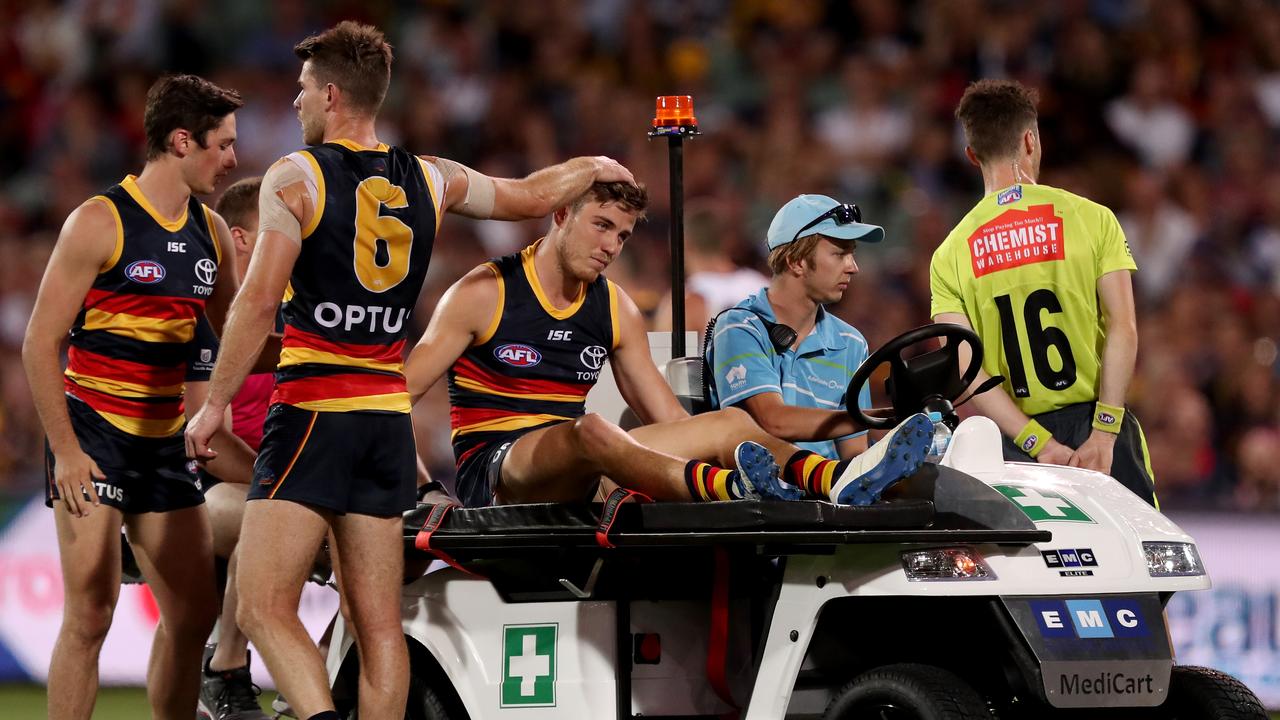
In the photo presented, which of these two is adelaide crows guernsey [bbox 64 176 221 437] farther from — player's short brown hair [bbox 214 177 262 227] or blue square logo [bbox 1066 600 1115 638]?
blue square logo [bbox 1066 600 1115 638]

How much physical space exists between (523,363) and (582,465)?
76cm

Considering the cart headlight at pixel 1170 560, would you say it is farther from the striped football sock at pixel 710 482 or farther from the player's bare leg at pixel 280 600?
the player's bare leg at pixel 280 600

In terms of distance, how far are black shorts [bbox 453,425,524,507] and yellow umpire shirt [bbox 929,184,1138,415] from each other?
1.67 m

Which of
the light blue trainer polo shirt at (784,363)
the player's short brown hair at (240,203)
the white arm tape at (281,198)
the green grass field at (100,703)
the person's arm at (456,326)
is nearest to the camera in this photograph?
the white arm tape at (281,198)

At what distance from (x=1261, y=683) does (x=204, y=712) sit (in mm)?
4995

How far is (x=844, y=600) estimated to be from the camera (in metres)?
4.83

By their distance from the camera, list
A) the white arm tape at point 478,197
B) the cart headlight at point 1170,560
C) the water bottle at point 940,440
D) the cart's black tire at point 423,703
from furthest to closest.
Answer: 1. the cart's black tire at point 423,703
2. the white arm tape at point 478,197
3. the water bottle at point 940,440
4. the cart headlight at point 1170,560

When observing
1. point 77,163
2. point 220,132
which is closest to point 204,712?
point 220,132

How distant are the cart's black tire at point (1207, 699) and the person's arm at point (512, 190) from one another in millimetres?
2300

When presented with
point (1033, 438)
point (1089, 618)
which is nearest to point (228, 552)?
point (1033, 438)

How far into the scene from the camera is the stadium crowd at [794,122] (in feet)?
34.1

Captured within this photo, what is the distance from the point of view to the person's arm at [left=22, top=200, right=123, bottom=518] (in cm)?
526

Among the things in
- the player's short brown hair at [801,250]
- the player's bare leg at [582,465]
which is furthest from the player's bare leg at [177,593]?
the player's short brown hair at [801,250]

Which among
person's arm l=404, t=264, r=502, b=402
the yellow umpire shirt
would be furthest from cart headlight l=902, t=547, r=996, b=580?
person's arm l=404, t=264, r=502, b=402
